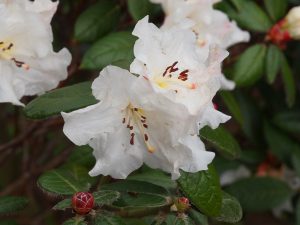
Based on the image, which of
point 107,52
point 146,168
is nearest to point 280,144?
point 146,168

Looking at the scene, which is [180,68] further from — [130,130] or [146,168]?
[146,168]

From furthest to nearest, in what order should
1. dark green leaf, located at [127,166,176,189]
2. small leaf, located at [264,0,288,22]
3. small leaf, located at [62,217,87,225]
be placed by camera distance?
small leaf, located at [264,0,288,22]
dark green leaf, located at [127,166,176,189]
small leaf, located at [62,217,87,225]

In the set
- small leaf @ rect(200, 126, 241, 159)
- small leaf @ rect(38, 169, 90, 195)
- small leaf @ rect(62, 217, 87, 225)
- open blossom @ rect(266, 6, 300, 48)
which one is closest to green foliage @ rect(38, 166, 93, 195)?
small leaf @ rect(38, 169, 90, 195)

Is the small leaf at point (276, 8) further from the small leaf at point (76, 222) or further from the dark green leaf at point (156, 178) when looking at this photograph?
the small leaf at point (76, 222)

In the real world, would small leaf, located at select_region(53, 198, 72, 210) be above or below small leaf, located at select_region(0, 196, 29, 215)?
above

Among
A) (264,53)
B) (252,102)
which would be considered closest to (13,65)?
(264,53)

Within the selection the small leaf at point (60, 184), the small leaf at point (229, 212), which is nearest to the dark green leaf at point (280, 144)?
the small leaf at point (229, 212)

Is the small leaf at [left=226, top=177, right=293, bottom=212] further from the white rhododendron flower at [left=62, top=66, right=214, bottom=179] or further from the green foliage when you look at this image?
the white rhododendron flower at [left=62, top=66, right=214, bottom=179]
